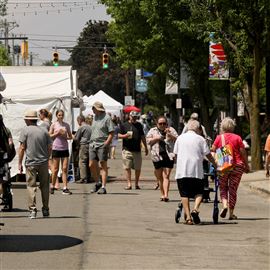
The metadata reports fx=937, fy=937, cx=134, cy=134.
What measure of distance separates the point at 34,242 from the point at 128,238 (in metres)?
1.42

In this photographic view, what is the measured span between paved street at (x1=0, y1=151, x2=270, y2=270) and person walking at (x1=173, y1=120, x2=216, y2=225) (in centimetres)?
35

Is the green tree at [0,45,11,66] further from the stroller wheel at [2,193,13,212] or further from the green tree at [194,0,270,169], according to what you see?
the stroller wheel at [2,193,13,212]

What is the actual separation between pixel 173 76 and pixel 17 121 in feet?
80.2

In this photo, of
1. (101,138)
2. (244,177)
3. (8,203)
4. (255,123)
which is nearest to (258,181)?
(244,177)

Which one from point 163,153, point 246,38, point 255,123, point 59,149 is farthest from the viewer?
point 255,123

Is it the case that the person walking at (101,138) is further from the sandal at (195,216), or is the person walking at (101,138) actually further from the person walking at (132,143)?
the sandal at (195,216)

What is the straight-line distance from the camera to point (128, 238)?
13.0 meters

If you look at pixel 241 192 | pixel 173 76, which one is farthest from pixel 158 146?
pixel 173 76

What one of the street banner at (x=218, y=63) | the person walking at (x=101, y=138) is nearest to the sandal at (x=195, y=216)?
the person walking at (x=101, y=138)

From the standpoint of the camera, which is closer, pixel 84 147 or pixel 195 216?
pixel 195 216

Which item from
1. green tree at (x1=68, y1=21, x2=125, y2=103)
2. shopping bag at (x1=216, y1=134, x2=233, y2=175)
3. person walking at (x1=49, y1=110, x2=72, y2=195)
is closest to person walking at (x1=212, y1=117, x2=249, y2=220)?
shopping bag at (x1=216, y1=134, x2=233, y2=175)

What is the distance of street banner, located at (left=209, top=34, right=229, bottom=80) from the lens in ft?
102

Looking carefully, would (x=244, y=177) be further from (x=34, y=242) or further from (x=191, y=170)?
(x=34, y=242)

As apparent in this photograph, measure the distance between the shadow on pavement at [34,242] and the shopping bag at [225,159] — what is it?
3.45 m
